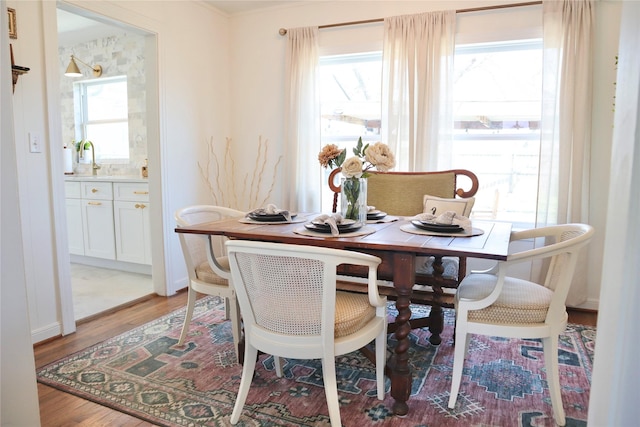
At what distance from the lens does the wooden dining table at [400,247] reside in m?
1.62

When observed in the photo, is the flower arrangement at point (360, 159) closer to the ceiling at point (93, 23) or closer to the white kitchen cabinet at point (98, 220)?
the ceiling at point (93, 23)

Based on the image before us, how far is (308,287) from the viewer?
145 cm

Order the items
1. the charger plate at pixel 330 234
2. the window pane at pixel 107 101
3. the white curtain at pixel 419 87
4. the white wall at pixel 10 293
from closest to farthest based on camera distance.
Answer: the white wall at pixel 10 293 → the charger plate at pixel 330 234 → the white curtain at pixel 419 87 → the window pane at pixel 107 101

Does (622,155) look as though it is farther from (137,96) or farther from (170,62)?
(137,96)

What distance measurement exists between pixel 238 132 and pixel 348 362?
2.79m

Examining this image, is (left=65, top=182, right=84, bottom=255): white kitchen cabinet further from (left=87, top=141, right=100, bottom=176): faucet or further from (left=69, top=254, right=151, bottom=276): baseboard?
(left=87, top=141, right=100, bottom=176): faucet

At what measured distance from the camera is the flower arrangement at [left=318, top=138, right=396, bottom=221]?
80.4 inches

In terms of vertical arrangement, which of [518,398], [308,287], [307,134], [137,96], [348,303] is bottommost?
[518,398]

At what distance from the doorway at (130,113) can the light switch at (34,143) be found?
4.80 ft

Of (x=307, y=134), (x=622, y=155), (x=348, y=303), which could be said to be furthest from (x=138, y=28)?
(x=622, y=155)

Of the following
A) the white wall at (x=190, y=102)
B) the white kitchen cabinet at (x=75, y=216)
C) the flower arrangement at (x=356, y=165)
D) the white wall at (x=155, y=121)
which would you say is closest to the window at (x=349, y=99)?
the white wall at (x=190, y=102)

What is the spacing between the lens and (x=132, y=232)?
4047 mm

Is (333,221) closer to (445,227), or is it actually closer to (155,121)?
(445,227)

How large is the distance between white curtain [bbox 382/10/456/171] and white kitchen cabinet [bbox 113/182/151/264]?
2383mm
